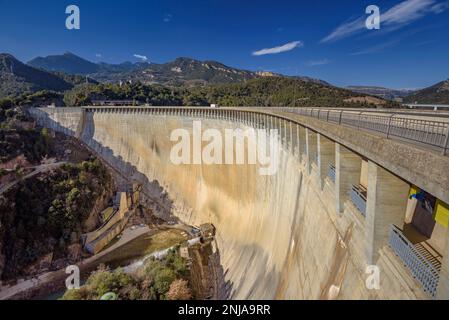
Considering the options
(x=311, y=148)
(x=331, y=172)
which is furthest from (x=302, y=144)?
(x=331, y=172)

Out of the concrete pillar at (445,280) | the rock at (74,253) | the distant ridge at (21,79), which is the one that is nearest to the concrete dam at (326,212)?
the concrete pillar at (445,280)

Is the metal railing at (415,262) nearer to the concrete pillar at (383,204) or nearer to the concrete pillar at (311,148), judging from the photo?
the concrete pillar at (383,204)

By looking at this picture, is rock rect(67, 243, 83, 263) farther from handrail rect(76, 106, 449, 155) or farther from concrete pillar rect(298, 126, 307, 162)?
handrail rect(76, 106, 449, 155)

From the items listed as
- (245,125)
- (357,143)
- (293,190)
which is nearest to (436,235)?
(357,143)

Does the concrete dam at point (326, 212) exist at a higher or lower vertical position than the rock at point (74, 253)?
higher

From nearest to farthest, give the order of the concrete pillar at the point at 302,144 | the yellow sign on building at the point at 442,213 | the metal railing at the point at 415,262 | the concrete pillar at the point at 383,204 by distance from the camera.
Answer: the metal railing at the point at 415,262, the yellow sign on building at the point at 442,213, the concrete pillar at the point at 383,204, the concrete pillar at the point at 302,144

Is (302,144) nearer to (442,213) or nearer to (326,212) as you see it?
(326,212)
